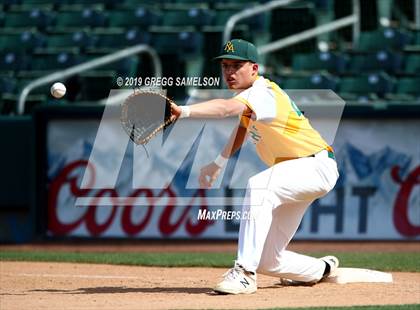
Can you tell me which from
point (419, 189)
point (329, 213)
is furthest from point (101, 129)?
point (419, 189)

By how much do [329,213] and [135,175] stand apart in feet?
8.02

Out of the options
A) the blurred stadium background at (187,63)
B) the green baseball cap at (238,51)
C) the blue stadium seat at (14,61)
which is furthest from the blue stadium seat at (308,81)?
the green baseball cap at (238,51)

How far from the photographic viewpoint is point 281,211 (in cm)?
725

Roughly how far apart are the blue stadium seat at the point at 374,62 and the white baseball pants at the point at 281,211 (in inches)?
272

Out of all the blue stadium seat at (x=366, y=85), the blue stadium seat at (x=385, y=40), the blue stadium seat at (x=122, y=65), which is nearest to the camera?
the blue stadium seat at (x=366, y=85)

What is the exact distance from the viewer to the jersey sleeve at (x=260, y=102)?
6820mm

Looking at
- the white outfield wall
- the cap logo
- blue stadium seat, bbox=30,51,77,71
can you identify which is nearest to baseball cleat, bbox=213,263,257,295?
the cap logo

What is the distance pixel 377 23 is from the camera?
14641mm

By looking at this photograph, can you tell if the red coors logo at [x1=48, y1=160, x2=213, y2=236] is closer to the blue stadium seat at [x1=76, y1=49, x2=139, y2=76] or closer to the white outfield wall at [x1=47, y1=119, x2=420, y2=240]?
the white outfield wall at [x1=47, y1=119, x2=420, y2=240]

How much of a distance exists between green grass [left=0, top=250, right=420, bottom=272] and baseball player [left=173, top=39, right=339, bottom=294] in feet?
7.14

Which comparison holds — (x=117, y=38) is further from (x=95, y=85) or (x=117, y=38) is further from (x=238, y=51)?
(x=238, y=51)

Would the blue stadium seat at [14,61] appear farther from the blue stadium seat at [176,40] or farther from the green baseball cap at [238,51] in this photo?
the green baseball cap at [238,51]

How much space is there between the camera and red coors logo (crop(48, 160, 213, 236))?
12086 millimetres

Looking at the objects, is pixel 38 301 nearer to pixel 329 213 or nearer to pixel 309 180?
pixel 309 180
